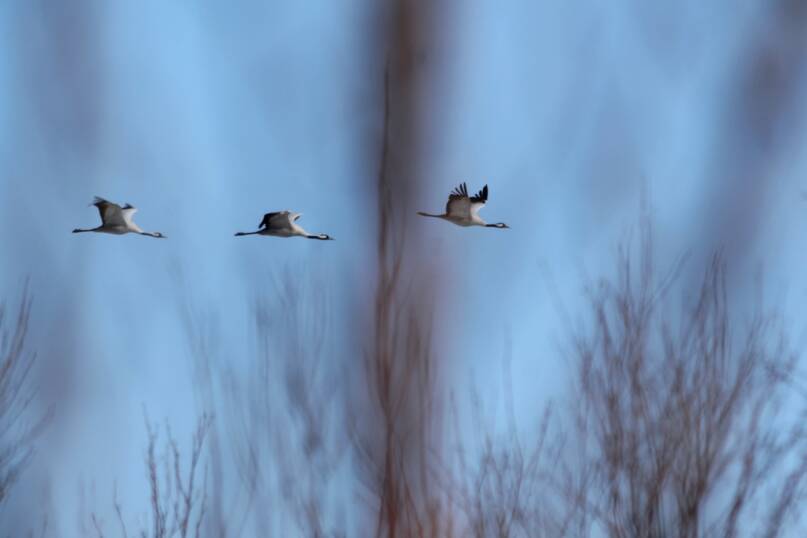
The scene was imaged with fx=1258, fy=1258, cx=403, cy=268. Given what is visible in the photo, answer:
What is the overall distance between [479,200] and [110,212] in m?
2.98

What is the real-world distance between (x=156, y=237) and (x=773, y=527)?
4721mm

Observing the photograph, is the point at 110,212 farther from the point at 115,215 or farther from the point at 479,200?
the point at 479,200

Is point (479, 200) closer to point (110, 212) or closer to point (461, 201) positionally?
point (461, 201)

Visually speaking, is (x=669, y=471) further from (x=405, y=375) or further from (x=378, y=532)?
(x=405, y=375)

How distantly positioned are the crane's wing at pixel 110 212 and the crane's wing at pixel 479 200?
2.78m

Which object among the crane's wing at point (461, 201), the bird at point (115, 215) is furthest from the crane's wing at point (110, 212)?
the crane's wing at point (461, 201)

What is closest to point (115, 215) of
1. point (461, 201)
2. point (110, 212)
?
point (110, 212)

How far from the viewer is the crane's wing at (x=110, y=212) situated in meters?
10.0

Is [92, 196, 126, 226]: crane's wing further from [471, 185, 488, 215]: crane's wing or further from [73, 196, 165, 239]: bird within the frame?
[471, 185, 488, 215]: crane's wing

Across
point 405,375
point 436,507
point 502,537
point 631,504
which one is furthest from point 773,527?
point 405,375

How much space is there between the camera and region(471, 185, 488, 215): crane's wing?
9.55 meters

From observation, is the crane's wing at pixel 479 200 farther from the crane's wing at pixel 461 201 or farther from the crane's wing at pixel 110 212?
the crane's wing at pixel 110 212

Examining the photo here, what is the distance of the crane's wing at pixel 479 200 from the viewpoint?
31.3ft

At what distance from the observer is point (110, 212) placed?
10164 millimetres
